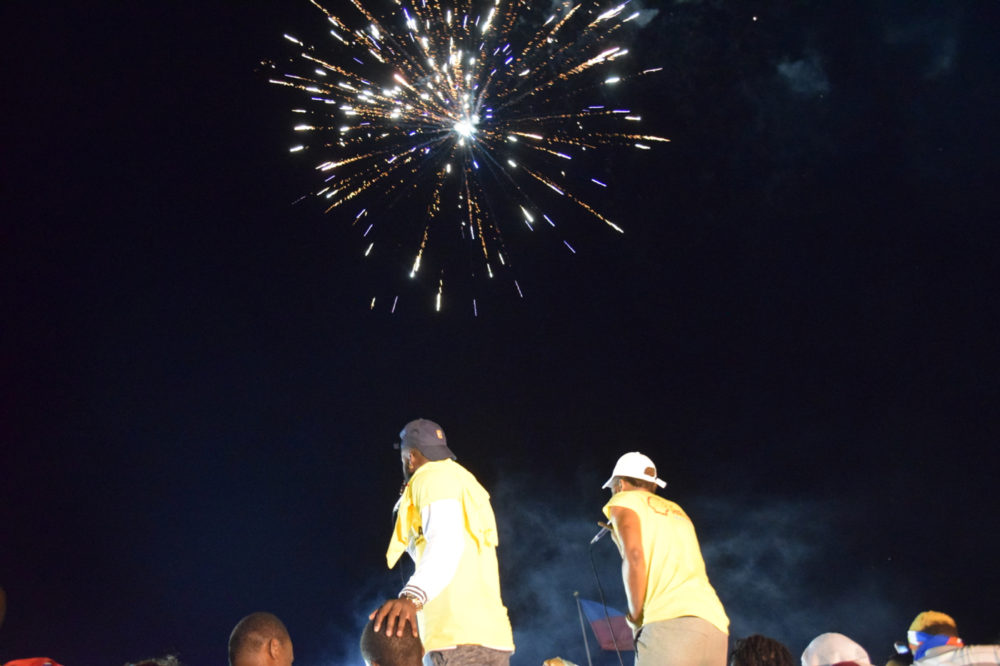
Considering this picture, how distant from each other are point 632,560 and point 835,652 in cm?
86

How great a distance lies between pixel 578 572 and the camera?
11086 millimetres

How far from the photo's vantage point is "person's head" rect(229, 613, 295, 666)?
2178 mm

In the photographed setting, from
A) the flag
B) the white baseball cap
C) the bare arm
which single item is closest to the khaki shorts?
the bare arm

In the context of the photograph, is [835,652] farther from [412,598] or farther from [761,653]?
[412,598]

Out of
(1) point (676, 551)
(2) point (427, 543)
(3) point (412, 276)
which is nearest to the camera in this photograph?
(2) point (427, 543)

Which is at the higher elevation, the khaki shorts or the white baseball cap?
the white baseball cap

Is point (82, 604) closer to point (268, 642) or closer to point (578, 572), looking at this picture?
point (578, 572)

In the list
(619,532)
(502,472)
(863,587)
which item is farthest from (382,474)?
(619,532)

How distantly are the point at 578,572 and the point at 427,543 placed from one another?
9258 millimetres

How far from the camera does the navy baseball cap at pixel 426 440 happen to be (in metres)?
2.86

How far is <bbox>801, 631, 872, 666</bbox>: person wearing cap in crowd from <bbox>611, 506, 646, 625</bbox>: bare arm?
2.23 feet

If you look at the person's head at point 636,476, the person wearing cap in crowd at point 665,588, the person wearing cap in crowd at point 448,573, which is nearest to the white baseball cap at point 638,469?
the person's head at point 636,476

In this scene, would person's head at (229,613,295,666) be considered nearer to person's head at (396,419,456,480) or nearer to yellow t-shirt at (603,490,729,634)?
person's head at (396,419,456,480)

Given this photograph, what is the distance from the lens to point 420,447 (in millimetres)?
2861
